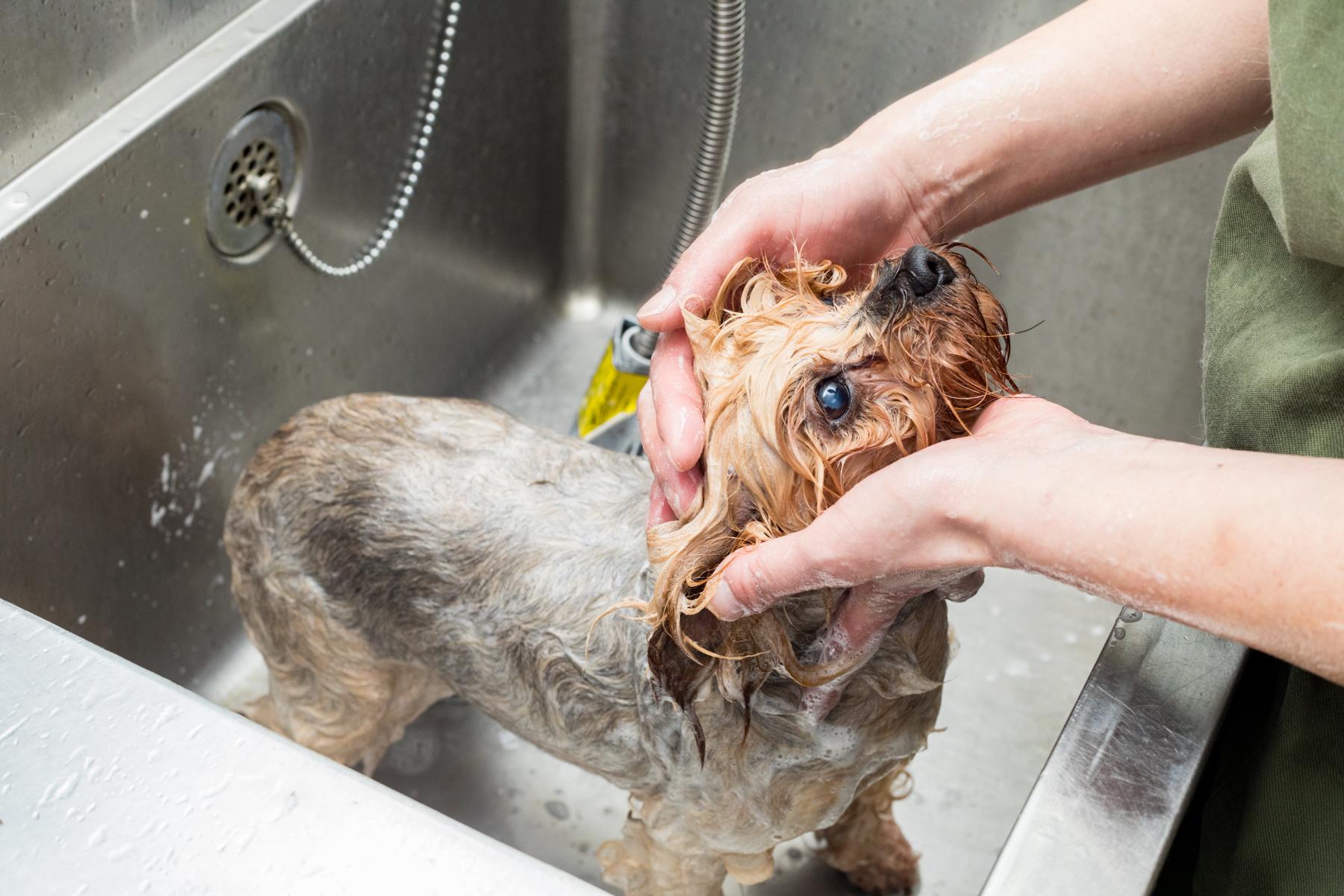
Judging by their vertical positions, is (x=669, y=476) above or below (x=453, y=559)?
above

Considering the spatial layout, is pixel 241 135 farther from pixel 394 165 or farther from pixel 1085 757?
pixel 1085 757

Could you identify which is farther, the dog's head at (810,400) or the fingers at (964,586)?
the fingers at (964,586)

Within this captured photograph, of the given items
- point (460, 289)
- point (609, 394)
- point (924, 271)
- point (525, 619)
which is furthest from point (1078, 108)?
point (460, 289)

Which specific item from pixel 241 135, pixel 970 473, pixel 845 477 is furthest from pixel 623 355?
pixel 970 473

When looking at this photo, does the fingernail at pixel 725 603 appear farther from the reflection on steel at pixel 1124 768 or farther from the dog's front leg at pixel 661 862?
the dog's front leg at pixel 661 862

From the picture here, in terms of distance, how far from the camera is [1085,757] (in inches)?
45.3

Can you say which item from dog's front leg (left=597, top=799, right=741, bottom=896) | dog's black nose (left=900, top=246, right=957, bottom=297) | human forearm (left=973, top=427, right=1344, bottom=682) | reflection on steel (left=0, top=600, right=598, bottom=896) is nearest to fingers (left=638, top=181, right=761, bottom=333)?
dog's black nose (left=900, top=246, right=957, bottom=297)

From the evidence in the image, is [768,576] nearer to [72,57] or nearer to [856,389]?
[856,389]

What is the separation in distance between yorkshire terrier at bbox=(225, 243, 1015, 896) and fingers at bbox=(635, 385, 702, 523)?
0.02 meters

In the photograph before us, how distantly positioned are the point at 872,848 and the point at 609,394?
3.61 feet

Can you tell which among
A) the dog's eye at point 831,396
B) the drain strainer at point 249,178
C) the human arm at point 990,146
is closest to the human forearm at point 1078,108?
the human arm at point 990,146

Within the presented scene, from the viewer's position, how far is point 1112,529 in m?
0.96

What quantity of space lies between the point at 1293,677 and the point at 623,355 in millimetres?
1477

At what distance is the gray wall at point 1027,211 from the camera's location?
246cm
